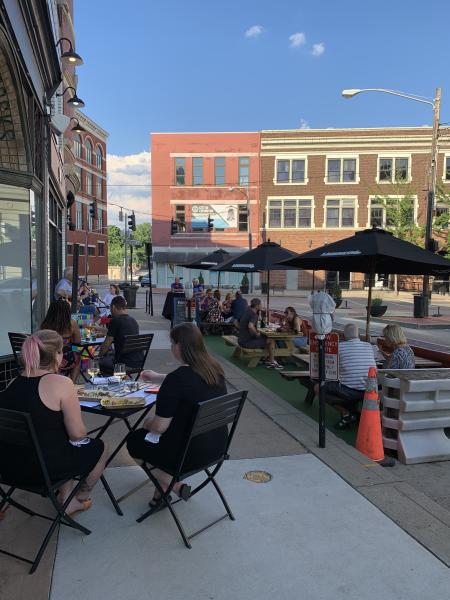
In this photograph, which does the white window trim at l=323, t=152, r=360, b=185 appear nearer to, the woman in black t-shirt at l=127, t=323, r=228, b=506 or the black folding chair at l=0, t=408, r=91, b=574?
the woman in black t-shirt at l=127, t=323, r=228, b=506

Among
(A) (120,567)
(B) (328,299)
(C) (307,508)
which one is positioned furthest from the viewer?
(B) (328,299)

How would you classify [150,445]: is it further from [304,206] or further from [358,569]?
[304,206]

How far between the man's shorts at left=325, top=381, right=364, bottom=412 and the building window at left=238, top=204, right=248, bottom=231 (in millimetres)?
38194

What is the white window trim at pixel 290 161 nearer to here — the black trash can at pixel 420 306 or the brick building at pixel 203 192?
the brick building at pixel 203 192

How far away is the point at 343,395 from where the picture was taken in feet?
18.3

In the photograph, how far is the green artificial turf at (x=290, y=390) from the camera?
5.70m

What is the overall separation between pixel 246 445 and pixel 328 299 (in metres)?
1.83

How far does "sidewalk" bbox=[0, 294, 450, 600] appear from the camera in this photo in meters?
2.66

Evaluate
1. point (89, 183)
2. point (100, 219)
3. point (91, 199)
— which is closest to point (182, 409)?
point (91, 199)

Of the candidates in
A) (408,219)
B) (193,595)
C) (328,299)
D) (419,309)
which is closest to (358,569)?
(193,595)

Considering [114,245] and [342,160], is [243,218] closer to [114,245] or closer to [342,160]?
[342,160]

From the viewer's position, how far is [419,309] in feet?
66.0

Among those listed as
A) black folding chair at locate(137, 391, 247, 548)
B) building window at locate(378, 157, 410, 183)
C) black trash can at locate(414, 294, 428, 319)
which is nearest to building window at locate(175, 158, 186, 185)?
building window at locate(378, 157, 410, 183)

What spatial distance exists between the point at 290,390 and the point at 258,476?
3.45 metres
